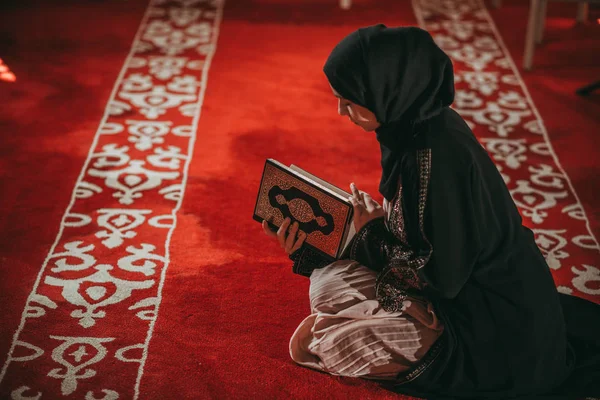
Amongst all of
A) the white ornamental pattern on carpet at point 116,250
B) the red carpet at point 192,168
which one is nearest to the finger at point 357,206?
the red carpet at point 192,168

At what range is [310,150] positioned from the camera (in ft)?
10.9

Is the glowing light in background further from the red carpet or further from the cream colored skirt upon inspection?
the cream colored skirt

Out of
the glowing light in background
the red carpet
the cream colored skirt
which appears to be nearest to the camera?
the cream colored skirt

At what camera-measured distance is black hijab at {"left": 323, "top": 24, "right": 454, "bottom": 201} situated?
1.63 metres

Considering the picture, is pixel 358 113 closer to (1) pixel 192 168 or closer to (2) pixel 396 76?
(2) pixel 396 76

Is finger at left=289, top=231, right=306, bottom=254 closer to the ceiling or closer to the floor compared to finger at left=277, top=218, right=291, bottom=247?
closer to the floor

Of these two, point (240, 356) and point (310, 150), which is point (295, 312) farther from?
point (310, 150)

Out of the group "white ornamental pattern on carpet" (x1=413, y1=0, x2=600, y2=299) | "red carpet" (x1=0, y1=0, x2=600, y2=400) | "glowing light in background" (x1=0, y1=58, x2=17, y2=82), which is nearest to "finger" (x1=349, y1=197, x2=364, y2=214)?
"red carpet" (x1=0, y1=0, x2=600, y2=400)

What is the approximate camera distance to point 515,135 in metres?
3.52

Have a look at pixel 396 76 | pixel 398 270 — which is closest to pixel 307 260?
pixel 398 270

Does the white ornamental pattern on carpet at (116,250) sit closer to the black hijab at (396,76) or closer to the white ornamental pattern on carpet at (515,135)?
the black hijab at (396,76)

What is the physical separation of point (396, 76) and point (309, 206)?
1.64 ft

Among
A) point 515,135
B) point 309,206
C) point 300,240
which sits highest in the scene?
point 309,206

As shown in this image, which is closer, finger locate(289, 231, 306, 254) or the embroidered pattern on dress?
the embroidered pattern on dress
